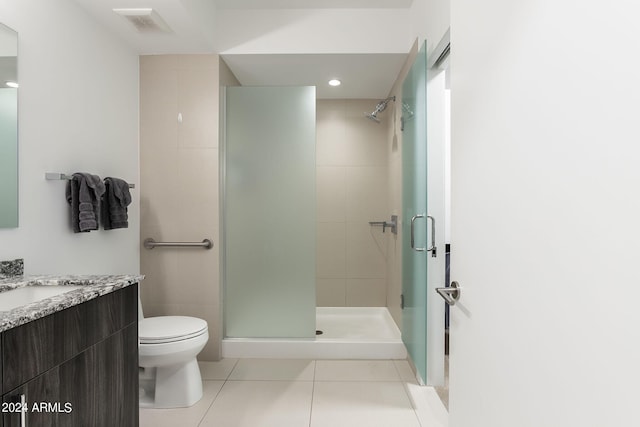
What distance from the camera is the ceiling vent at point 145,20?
230 cm

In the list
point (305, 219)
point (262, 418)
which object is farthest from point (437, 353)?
point (305, 219)

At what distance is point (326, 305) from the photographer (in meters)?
4.16

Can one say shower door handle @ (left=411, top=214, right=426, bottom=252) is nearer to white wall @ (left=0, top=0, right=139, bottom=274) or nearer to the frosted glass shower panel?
the frosted glass shower panel

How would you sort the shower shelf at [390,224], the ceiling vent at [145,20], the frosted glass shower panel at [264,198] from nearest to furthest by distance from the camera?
1. the ceiling vent at [145,20]
2. the frosted glass shower panel at [264,198]
3. the shower shelf at [390,224]

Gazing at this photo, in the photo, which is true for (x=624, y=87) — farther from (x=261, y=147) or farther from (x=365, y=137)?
(x=365, y=137)

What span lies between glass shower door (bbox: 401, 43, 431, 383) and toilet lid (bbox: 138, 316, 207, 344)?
132 centimetres

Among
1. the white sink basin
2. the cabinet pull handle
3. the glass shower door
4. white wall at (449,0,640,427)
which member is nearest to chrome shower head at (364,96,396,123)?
the glass shower door

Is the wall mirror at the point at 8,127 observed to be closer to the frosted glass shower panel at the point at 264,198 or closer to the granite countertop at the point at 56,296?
the granite countertop at the point at 56,296

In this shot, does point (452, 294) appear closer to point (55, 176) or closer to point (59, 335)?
point (59, 335)

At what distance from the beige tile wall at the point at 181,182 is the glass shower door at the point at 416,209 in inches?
55.2

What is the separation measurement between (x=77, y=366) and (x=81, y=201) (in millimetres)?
1109

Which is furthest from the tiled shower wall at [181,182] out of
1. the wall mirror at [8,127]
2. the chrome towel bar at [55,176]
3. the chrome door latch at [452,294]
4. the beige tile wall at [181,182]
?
the chrome door latch at [452,294]

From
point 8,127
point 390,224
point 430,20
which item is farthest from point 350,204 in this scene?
point 8,127

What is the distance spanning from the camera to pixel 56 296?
1312 millimetres
